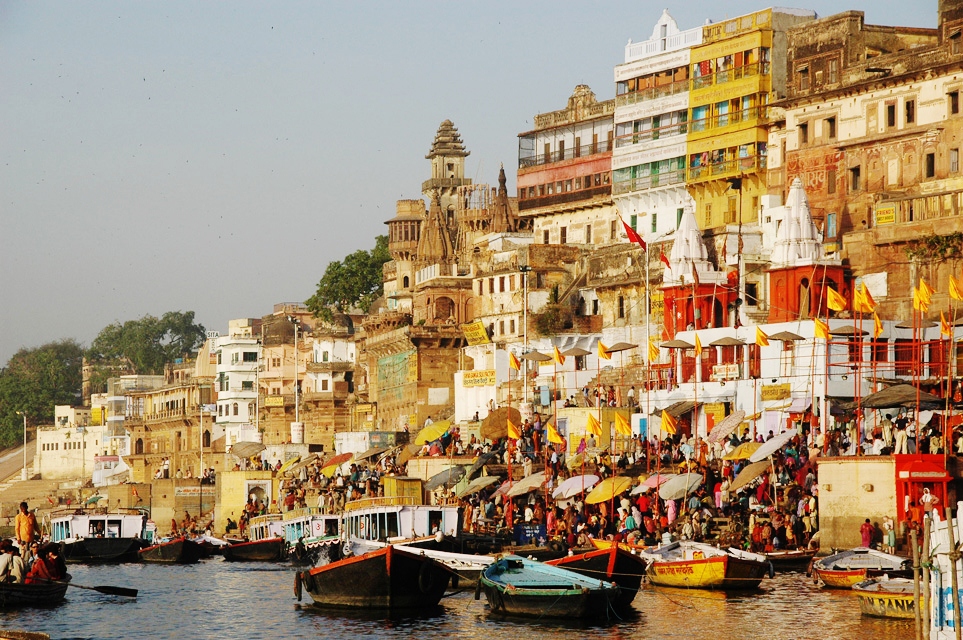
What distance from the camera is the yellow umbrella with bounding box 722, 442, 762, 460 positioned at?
40281mm

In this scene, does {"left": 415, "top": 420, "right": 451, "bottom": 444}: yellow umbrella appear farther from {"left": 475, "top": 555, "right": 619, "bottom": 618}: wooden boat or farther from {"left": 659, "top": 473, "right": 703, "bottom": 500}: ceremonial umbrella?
{"left": 475, "top": 555, "right": 619, "bottom": 618}: wooden boat

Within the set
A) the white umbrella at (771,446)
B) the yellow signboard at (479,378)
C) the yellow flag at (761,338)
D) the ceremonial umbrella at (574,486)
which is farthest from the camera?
the yellow signboard at (479,378)

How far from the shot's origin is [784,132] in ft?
189

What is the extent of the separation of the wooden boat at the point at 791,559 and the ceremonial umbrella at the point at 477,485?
11.6 metres

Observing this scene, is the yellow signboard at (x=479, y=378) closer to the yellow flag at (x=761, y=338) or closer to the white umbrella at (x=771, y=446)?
the yellow flag at (x=761, y=338)

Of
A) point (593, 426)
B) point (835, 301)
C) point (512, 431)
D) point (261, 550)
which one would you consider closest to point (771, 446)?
point (835, 301)

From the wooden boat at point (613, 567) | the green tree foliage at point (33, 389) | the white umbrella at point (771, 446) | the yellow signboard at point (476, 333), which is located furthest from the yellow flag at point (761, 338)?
the green tree foliage at point (33, 389)

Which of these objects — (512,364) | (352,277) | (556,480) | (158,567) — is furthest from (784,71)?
(352,277)

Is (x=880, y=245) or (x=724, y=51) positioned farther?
(x=724, y=51)

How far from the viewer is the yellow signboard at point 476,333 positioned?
6575 cm

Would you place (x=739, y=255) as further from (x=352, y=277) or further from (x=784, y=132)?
(x=352, y=277)

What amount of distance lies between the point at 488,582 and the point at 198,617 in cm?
730

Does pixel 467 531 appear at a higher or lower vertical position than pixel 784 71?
lower

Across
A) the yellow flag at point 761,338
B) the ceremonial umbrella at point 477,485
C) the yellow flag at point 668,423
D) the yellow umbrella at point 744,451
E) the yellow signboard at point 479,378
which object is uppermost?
the yellow flag at point 761,338
